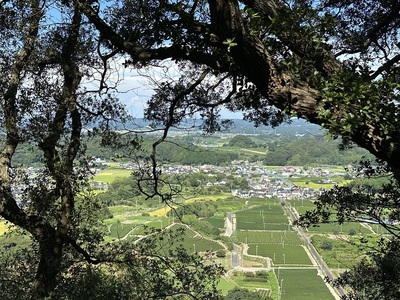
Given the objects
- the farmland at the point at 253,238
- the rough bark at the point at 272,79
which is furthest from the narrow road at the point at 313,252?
the rough bark at the point at 272,79

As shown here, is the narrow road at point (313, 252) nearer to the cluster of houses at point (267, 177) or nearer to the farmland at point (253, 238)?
the farmland at point (253, 238)

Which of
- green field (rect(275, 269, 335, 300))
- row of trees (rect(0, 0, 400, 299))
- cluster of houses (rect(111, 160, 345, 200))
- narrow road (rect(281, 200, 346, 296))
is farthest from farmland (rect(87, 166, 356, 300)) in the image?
row of trees (rect(0, 0, 400, 299))

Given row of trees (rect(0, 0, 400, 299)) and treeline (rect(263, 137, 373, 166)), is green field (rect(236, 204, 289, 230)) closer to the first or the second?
treeline (rect(263, 137, 373, 166))

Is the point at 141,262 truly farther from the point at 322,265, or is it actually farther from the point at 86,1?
the point at 322,265

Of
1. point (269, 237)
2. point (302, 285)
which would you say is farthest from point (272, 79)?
point (269, 237)

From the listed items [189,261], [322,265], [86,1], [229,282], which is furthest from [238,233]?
[86,1]

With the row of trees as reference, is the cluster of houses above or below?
below
